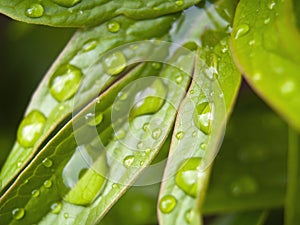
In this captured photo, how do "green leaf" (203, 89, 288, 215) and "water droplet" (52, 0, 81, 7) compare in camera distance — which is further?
"green leaf" (203, 89, 288, 215)

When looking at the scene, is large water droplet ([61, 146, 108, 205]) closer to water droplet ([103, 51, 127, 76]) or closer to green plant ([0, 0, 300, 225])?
green plant ([0, 0, 300, 225])

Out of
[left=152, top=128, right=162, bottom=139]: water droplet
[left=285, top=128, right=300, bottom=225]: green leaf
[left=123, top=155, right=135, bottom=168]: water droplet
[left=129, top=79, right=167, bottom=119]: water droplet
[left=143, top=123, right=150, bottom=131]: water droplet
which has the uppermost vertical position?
[left=129, top=79, right=167, bottom=119]: water droplet

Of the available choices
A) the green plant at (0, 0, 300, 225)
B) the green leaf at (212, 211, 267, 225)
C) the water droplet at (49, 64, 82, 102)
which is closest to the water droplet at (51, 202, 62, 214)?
the green plant at (0, 0, 300, 225)

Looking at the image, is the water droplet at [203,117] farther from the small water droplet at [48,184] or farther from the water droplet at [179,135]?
the small water droplet at [48,184]

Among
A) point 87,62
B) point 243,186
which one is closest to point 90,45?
point 87,62

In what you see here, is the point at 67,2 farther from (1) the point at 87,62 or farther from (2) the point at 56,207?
(2) the point at 56,207

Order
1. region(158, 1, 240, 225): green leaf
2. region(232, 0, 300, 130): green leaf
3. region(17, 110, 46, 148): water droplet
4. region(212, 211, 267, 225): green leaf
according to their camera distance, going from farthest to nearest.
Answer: region(212, 211, 267, 225): green leaf → region(17, 110, 46, 148): water droplet → region(158, 1, 240, 225): green leaf → region(232, 0, 300, 130): green leaf

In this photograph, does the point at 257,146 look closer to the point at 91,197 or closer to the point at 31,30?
the point at 91,197
